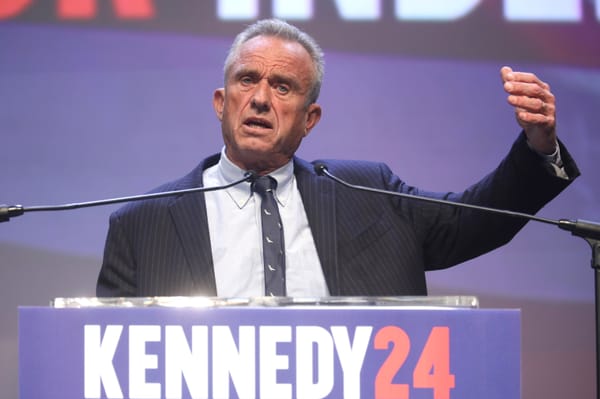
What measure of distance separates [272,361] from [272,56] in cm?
102

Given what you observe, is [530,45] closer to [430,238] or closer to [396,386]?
[430,238]

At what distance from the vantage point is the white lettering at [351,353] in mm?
1266

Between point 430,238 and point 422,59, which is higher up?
point 422,59

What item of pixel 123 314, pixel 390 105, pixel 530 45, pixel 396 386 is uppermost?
pixel 530 45

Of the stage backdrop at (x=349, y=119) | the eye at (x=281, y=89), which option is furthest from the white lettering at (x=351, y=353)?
the stage backdrop at (x=349, y=119)

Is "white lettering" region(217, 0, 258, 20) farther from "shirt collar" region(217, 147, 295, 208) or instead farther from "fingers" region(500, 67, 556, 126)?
"fingers" region(500, 67, 556, 126)

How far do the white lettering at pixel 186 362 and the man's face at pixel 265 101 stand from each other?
0.85 m

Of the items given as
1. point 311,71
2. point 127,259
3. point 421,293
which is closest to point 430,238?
point 421,293

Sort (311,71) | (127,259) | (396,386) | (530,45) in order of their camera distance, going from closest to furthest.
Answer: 1. (396,386)
2. (127,259)
3. (311,71)
4. (530,45)

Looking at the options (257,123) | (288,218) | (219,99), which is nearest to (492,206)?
(288,218)

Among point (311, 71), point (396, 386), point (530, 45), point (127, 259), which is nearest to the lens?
point (396, 386)

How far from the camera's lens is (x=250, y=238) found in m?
2.06

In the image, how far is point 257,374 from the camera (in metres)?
1.27

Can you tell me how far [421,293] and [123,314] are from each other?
0.99 metres
